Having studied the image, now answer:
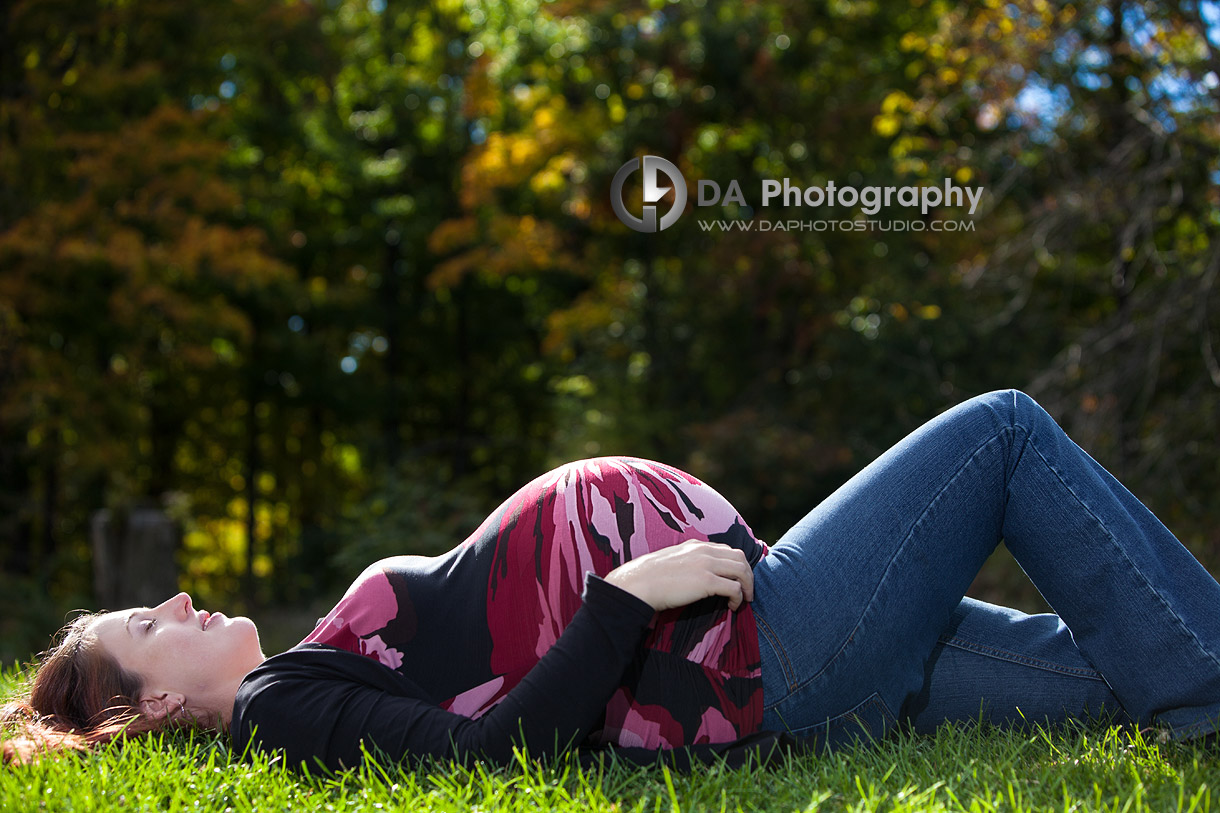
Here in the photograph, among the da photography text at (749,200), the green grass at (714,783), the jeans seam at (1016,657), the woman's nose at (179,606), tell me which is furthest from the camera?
the da photography text at (749,200)

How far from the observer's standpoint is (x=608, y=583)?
5.44 ft

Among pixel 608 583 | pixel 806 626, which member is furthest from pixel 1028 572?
pixel 608 583

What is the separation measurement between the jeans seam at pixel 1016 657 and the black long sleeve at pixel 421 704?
33.1 inches

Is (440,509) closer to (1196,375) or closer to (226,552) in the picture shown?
(226,552)

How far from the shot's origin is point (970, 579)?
195 centimetres

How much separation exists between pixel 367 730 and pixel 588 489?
61cm

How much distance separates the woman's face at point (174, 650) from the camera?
2.11 metres

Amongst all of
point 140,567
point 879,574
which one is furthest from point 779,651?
point 140,567

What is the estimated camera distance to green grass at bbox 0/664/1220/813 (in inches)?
59.5

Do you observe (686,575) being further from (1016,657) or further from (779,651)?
(1016,657)

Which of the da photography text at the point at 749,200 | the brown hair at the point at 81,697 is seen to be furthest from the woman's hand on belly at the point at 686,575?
the da photography text at the point at 749,200

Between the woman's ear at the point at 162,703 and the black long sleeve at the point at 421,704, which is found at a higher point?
the black long sleeve at the point at 421,704

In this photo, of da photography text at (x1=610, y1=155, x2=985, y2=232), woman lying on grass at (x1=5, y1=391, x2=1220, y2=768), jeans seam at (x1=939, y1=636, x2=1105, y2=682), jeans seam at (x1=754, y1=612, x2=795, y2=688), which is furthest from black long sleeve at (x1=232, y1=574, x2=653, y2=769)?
da photography text at (x1=610, y1=155, x2=985, y2=232)

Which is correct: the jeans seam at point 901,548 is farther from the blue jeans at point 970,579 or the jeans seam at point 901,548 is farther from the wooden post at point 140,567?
the wooden post at point 140,567
